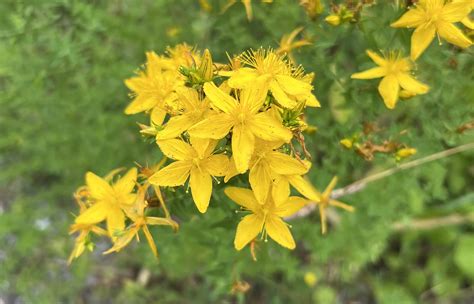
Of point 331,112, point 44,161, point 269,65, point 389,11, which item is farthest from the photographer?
point 44,161

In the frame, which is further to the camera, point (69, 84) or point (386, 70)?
point (69, 84)

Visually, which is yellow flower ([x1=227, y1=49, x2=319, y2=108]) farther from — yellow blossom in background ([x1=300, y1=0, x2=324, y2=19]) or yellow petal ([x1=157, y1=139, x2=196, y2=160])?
yellow blossom in background ([x1=300, y1=0, x2=324, y2=19])

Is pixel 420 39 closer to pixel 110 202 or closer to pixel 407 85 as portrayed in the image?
pixel 407 85

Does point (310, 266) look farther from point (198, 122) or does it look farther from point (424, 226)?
point (198, 122)

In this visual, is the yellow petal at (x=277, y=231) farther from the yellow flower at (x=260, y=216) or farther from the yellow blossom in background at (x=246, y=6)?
the yellow blossom in background at (x=246, y=6)

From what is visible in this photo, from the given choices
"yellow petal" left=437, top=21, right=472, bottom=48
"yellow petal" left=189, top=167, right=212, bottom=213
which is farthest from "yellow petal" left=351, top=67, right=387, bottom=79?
"yellow petal" left=189, top=167, right=212, bottom=213

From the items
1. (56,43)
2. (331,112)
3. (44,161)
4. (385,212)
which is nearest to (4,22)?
(56,43)

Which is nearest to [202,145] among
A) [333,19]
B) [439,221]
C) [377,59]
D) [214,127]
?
[214,127]
